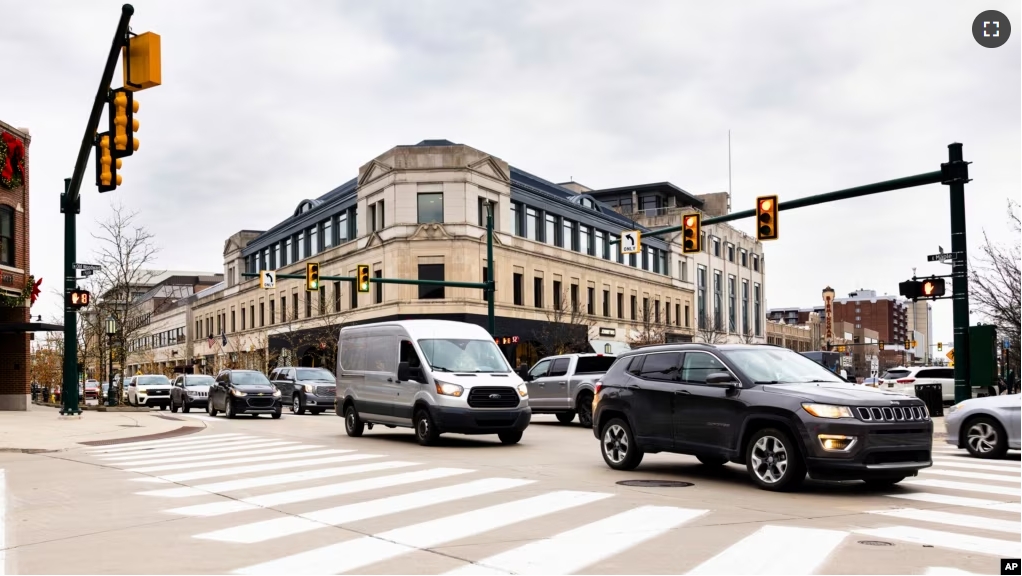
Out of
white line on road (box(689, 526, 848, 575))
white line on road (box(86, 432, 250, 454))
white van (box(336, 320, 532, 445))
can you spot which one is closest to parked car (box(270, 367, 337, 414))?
white line on road (box(86, 432, 250, 454))

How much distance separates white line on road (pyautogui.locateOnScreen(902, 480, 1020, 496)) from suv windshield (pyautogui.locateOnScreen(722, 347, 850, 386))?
1.59 metres

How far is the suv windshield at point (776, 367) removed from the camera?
37.8ft

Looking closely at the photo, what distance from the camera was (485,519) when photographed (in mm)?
8984

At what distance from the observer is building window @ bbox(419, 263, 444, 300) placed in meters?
53.3

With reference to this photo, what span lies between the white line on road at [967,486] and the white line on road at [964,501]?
27.4 inches

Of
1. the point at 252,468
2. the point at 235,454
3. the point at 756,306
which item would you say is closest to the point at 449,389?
the point at 235,454

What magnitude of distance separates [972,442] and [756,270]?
81.5m

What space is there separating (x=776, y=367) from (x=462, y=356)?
8177 millimetres

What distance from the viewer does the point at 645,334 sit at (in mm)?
65812

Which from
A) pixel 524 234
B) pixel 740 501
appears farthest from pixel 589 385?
pixel 524 234

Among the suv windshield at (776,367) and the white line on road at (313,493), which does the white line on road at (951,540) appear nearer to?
the suv windshield at (776,367)

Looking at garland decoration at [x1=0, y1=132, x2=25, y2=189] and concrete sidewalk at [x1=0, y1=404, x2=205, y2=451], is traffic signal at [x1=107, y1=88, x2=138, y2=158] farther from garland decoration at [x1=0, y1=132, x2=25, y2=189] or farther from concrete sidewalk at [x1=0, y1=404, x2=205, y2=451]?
garland decoration at [x1=0, y1=132, x2=25, y2=189]

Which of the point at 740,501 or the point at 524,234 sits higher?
the point at 524,234

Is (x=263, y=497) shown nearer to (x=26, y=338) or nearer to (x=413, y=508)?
(x=413, y=508)
